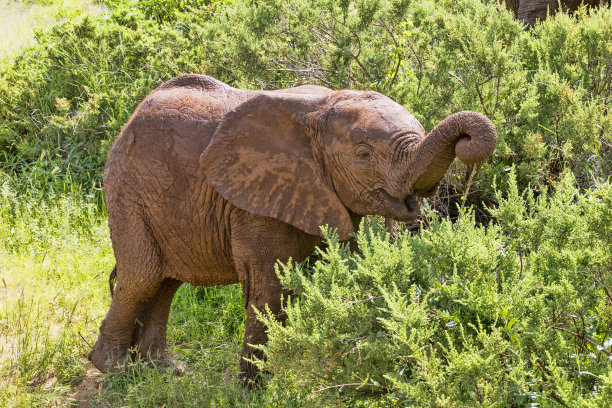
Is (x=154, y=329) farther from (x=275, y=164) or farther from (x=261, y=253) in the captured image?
(x=275, y=164)

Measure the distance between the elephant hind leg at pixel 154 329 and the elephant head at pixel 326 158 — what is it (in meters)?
1.14

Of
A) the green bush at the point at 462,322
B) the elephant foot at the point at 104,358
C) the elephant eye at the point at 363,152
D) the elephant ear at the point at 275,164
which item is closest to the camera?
the green bush at the point at 462,322

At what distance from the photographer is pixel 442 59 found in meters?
5.92

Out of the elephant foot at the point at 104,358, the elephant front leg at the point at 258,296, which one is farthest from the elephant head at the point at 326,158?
the elephant foot at the point at 104,358

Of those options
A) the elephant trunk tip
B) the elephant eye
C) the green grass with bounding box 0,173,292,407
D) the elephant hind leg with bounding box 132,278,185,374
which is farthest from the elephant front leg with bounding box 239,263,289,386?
the elephant trunk tip

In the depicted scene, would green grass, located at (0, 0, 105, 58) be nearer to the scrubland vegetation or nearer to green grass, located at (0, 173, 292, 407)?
the scrubland vegetation

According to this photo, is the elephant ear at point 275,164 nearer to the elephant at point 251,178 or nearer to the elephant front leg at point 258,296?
the elephant at point 251,178

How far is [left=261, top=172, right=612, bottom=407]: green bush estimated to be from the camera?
2.74 metres

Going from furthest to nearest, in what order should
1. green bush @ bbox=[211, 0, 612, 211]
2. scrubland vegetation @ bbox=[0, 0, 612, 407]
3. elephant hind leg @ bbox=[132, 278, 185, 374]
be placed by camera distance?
1. green bush @ bbox=[211, 0, 612, 211]
2. elephant hind leg @ bbox=[132, 278, 185, 374]
3. scrubland vegetation @ bbox=[0, 0, 612, 407]

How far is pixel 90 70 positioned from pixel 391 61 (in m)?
3.32

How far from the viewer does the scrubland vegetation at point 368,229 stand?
2.96 meters

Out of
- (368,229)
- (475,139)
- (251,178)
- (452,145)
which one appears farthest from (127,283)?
(475,139)

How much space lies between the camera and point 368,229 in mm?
3748

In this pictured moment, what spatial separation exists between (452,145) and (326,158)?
74 centimetres
